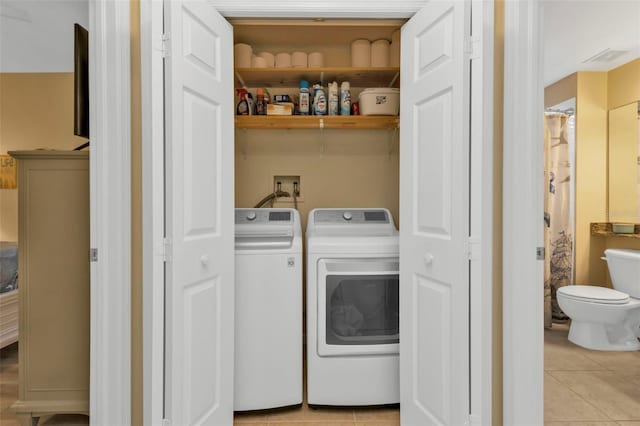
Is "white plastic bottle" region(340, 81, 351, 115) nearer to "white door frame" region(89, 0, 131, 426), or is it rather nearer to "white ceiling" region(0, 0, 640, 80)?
"white ceiling" region(0, 0, 640, 80)

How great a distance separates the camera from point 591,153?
344 cm

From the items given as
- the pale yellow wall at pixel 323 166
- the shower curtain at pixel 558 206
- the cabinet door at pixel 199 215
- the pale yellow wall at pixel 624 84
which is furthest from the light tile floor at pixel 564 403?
the pale yellow wall at pixel 624 84

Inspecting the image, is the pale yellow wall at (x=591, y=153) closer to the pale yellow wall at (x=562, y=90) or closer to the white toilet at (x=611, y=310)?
the pale yellow wall at (x=562, y=90)

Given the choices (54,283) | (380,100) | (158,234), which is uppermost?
(380,100)

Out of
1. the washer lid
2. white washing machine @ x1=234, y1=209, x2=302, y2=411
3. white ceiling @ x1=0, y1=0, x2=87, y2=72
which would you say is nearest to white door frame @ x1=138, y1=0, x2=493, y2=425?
white washing machine @ x1=234, y1=209, x2=302, y2=411

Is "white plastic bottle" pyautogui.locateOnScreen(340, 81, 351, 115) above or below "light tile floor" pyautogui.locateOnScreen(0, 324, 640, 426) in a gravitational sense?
above

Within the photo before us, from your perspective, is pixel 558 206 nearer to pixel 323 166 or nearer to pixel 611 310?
pixel 611 310

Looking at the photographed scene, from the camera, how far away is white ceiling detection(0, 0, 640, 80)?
2.41 metres

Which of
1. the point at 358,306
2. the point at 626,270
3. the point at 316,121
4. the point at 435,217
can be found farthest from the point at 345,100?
the point at 626,270

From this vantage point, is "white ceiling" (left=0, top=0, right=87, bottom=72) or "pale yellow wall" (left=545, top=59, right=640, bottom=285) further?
"pale yellow wall" (left=545, top=59, right=640, bottom=285)

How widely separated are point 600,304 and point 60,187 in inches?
132

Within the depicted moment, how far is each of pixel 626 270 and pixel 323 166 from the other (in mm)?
2439

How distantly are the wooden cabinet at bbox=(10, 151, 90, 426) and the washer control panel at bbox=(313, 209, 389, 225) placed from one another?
48.7 inches

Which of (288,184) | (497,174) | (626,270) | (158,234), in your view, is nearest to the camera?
(158,234)
